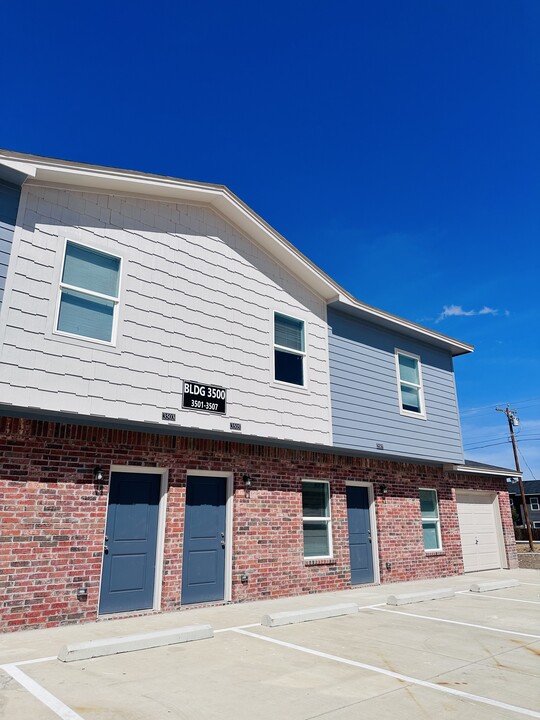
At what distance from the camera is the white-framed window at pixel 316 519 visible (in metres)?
10.7

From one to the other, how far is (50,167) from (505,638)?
9095 millimetres

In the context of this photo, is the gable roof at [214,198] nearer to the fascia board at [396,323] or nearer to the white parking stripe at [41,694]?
the fascia board at [396,323]

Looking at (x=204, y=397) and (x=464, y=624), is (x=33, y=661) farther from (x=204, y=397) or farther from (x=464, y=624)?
(x=464, y=624)

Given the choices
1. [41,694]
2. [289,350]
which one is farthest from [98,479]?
[289,350]

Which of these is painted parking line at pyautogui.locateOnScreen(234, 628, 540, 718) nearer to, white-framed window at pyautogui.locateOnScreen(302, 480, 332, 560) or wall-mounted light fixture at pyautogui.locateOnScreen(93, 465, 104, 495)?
wall-mounted light fixture at pyautogui.locateOnScreen(93, 465, 104, 495)

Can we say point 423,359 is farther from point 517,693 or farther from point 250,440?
point 517,693

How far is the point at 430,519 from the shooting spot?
13570mm

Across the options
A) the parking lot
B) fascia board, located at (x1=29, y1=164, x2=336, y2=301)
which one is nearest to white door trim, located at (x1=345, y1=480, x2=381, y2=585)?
the parking lot

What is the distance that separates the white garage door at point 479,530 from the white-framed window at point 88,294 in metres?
11.4

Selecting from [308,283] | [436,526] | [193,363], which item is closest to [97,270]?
[193,363]

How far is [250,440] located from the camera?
9.79m

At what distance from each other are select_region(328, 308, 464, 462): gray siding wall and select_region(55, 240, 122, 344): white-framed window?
17.4ft

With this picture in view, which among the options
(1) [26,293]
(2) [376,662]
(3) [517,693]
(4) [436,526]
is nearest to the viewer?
(3) [517,693]

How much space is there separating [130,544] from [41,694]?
384 centimetres
